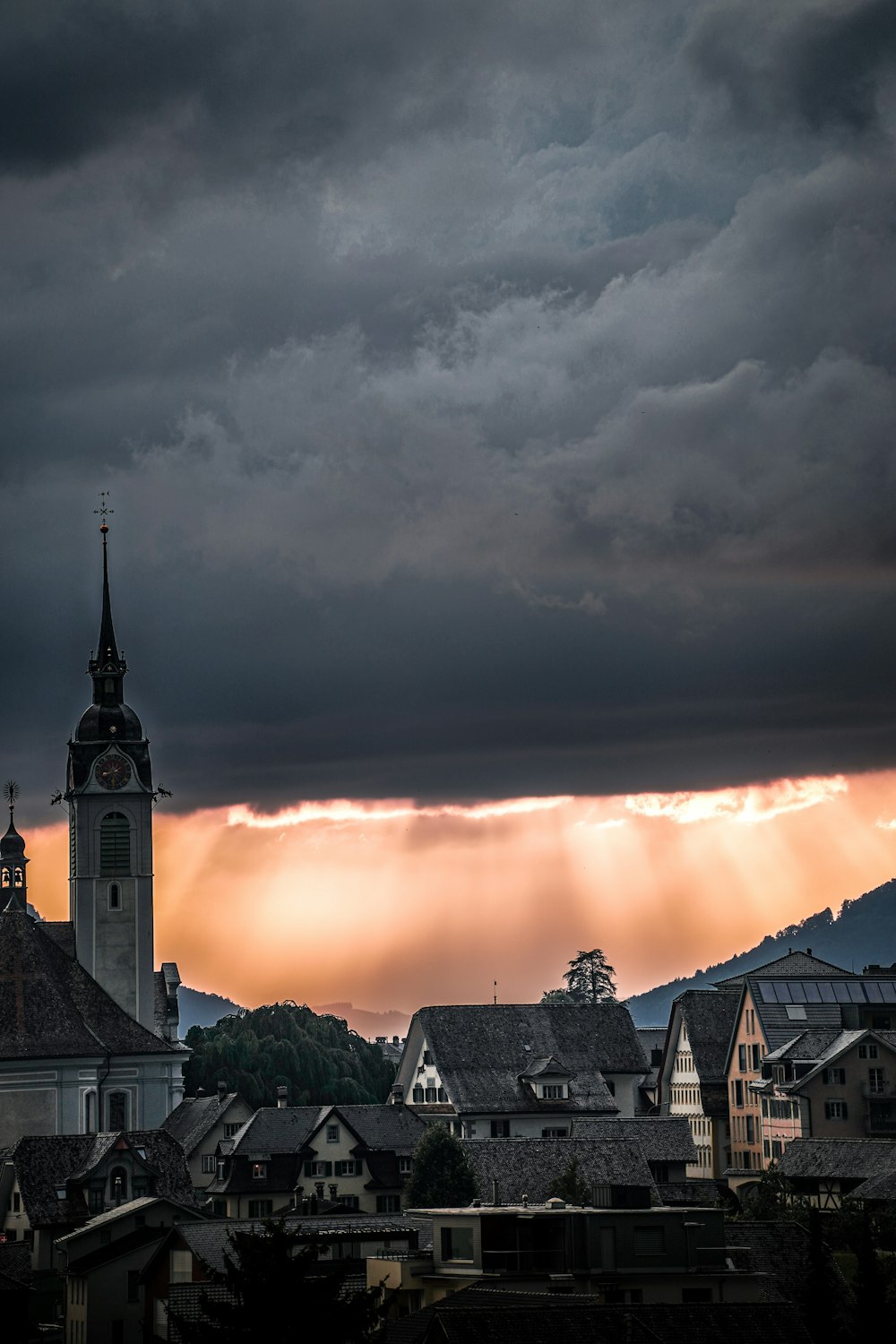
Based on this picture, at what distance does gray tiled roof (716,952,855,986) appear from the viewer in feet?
449

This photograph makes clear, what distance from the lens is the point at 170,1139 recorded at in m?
115

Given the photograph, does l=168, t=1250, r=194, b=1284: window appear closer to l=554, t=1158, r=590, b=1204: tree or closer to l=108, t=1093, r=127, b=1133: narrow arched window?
l=554, t=1158, r=590, b=1204: tree

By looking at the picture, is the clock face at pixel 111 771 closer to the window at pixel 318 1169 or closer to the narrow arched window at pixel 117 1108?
the narrow arched window at pixel 117 1108

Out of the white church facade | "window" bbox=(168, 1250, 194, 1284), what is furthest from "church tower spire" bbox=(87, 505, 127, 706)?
"window" bbox=(168, 1250, 194, 1284)

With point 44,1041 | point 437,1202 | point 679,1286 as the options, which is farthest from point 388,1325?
point 44,1041

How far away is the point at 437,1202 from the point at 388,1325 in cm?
4689

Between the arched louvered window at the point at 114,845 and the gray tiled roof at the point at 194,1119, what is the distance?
48.2ft

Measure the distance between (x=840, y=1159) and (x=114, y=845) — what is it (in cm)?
5259

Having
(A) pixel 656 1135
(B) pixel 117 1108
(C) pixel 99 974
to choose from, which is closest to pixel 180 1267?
(A) pixel 656 1135

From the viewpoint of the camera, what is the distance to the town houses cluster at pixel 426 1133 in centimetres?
7231

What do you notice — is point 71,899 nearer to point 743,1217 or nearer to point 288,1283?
point 743,1217

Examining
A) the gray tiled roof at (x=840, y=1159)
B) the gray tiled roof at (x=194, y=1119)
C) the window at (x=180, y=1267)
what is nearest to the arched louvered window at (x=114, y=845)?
the gray tiled roof at (x=194, y=1119)

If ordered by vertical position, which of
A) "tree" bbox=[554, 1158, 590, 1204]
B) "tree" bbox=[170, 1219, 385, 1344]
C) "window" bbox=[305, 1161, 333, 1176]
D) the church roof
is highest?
the church roof

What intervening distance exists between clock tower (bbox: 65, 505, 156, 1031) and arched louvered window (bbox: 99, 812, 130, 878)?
5 cm
